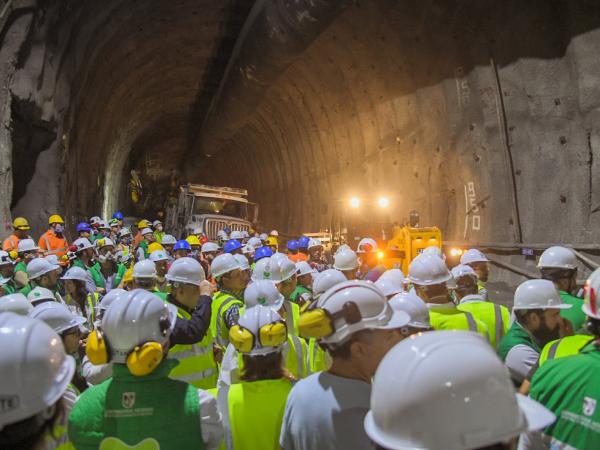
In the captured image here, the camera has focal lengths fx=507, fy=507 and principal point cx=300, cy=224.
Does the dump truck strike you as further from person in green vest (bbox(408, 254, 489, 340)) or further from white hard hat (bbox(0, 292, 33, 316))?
person in green vest (bbox(408, 254, 489, 340))

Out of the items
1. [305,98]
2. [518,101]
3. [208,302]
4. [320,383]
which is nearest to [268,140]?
[305,98]

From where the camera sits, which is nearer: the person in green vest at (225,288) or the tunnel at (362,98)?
the person in green vest at (225,288)

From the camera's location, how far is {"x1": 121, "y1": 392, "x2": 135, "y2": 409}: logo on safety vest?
210cm

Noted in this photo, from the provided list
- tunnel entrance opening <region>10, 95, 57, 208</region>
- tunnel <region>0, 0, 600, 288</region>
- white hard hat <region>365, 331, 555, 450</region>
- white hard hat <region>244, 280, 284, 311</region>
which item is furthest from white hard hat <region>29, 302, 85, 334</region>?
tunnel entrance opening <region>10, 95, 57, 208</region>

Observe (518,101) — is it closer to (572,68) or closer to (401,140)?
(572,68)

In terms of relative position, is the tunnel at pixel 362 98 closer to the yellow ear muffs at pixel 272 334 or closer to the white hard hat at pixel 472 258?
the white hard hat at pixel 472 258

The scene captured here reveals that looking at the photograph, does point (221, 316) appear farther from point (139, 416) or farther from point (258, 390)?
point (139, 416)

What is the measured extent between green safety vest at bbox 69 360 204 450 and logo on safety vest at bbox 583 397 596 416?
153 cm

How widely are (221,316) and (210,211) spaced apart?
44.2 feet

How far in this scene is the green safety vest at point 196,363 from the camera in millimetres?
3385

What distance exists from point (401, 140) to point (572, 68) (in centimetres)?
483

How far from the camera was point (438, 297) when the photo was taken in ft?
12.3

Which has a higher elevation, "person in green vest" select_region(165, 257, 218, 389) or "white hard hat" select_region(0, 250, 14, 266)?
"white hard hat" select_region(0, 250, 14, 266)

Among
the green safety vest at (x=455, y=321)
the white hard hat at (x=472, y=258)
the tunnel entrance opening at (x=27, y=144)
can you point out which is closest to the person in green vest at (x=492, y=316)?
the green safety vest at (x=455, y=321)
